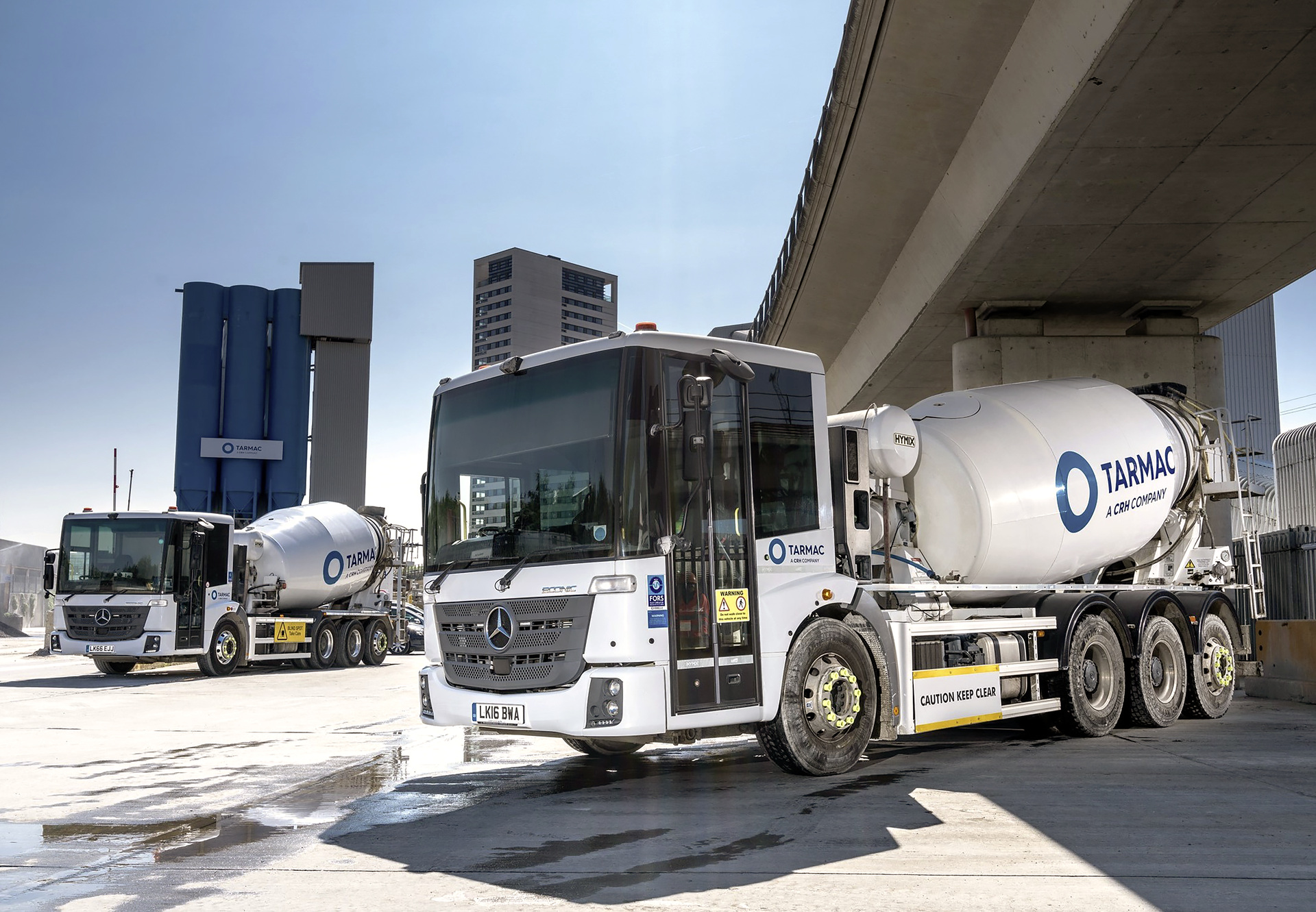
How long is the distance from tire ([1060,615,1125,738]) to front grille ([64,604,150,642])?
51.0 feet

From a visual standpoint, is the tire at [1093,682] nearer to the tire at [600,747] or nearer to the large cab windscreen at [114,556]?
the tire at [600,747]

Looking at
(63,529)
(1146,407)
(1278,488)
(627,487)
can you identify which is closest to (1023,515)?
(1146,407)

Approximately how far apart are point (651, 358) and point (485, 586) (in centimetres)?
201

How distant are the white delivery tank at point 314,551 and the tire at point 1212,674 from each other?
1709cm

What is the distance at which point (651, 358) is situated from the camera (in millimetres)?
7668

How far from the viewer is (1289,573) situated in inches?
668

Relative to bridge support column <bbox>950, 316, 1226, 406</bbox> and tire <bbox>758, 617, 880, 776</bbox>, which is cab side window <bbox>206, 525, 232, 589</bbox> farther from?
tire <bbox>758, 617, 880, 776</bbox>

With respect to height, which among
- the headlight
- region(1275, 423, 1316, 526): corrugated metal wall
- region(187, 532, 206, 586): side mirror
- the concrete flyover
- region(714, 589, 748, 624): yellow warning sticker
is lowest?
region(714, 589, 748, 624): yellow warning sticker

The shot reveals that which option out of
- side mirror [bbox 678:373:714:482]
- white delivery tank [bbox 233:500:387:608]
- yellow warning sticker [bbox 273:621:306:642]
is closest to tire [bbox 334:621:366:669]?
white delivery tank [bbox 233:500:387:608]

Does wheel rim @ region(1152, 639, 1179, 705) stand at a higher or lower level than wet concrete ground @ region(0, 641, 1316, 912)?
higher

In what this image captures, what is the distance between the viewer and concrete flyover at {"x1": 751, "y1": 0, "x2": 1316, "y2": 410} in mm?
10602

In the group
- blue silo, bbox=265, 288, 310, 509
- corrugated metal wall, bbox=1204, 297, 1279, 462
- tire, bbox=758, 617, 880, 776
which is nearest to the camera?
tire, bbox=758, 617, 880, 776

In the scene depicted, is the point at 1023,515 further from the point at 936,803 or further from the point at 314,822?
the point at 314,822

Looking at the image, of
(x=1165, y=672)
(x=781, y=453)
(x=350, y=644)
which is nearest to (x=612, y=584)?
(x=781, y=453)
